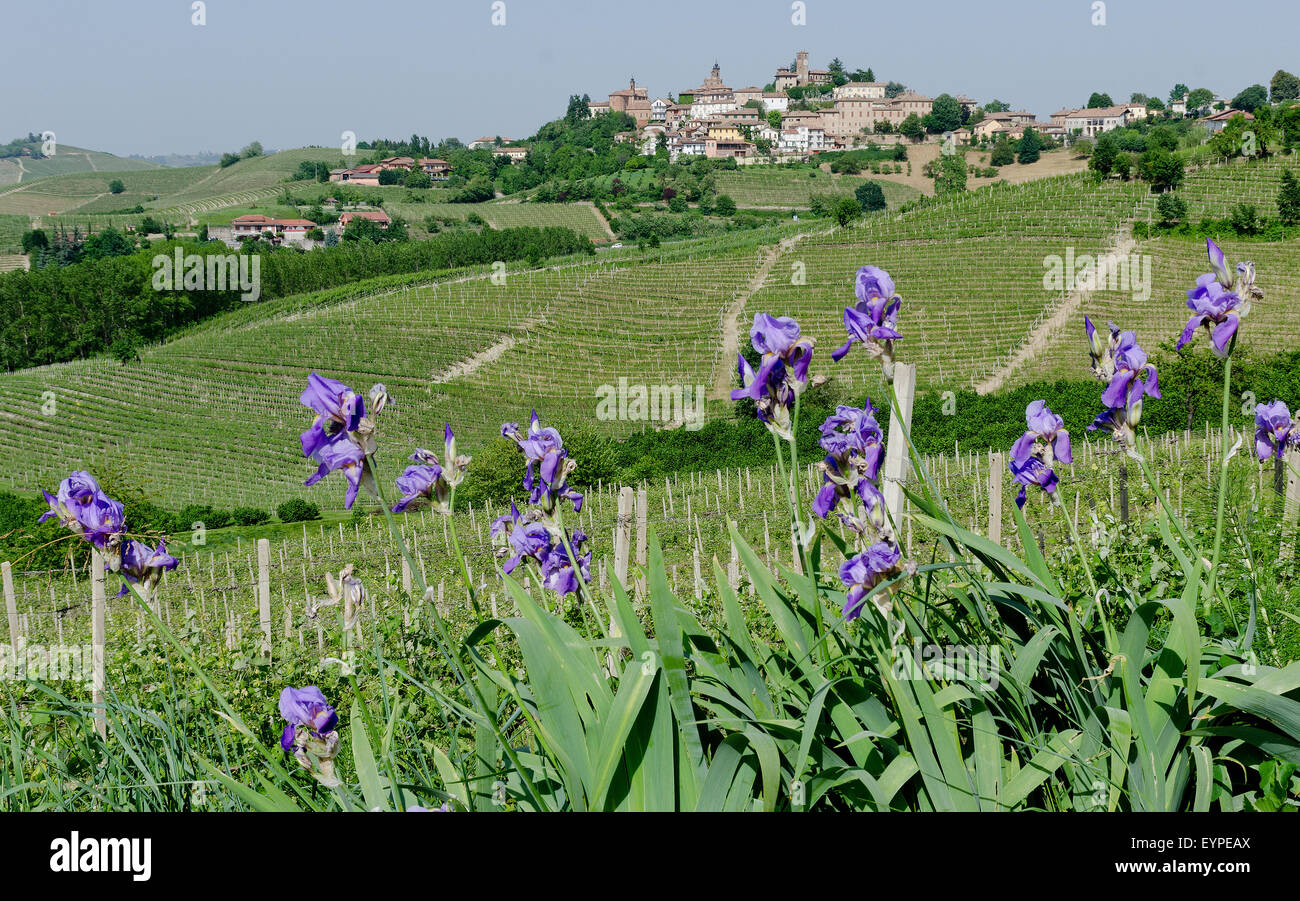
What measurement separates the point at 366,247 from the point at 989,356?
52.3m

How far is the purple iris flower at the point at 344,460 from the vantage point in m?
1.51

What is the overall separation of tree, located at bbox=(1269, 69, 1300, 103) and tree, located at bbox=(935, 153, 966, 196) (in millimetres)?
44196

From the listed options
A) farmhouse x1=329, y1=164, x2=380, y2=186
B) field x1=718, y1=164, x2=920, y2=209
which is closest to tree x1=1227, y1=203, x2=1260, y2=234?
field x1=718, y1=164, x2=920, y2=209

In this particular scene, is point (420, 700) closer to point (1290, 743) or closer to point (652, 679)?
point (652, 679)

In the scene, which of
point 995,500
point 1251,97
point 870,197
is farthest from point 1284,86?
point 995,500

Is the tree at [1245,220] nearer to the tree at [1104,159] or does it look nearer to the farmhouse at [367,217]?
the tree at [1104,159]

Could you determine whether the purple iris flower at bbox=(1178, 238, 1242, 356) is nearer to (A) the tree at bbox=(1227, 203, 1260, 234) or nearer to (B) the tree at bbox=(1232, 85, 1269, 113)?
(A) the tree at bbox=(1227, 203, 1260, 234)

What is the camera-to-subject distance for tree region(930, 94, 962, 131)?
386 ft

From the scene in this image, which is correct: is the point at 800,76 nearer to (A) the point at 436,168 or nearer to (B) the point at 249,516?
(A) the point at 436,168

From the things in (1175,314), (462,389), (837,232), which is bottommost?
(462,389)

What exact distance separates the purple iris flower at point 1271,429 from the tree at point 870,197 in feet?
293

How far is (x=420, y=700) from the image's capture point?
128 inches
